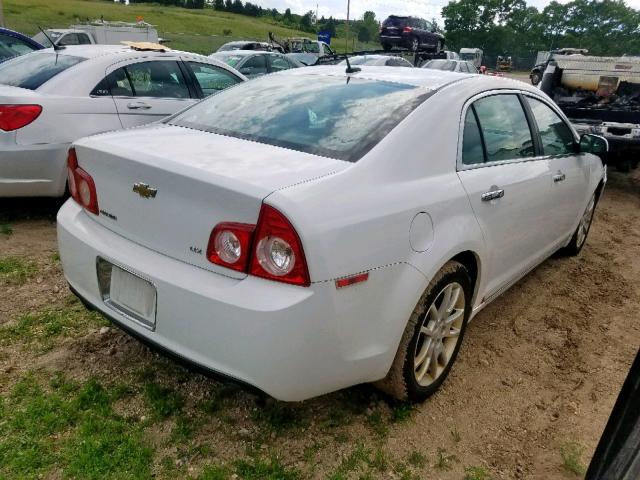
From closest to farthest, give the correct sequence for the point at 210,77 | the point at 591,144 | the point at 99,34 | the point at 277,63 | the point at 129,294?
1. the point at 129,294
2. the point at 591,144
3. the point at 210,77
4. the point at 277,63
5. the point at 99,34

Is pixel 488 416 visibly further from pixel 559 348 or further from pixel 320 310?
pixel 320 310

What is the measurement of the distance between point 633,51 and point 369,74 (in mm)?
80081

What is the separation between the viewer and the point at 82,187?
2512mm

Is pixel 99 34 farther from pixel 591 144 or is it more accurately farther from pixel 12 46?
pixel 591 144

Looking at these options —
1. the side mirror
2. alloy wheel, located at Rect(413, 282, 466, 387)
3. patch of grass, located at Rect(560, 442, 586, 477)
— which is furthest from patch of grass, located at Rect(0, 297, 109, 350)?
the side mirror

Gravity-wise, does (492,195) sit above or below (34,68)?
below

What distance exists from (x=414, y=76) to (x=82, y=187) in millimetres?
1845

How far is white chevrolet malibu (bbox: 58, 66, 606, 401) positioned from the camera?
187 centimetres

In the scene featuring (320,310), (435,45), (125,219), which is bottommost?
(320,310)

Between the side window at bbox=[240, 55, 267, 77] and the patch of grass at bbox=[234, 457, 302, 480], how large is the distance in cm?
1058

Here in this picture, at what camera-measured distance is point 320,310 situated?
186 centimetres

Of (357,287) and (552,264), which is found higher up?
(357,287)

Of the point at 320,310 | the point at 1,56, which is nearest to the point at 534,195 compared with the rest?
the point at 320,310

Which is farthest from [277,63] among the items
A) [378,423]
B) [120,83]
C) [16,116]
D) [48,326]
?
[378,423]
